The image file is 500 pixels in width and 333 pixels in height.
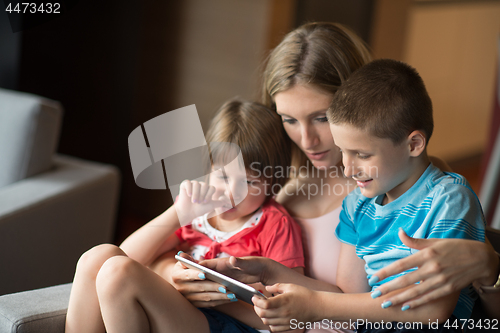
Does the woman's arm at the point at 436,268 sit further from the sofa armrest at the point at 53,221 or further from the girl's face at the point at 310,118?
the sofa armrest at the point at 53,221

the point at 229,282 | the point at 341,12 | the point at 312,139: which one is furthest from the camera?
the point at 341,12

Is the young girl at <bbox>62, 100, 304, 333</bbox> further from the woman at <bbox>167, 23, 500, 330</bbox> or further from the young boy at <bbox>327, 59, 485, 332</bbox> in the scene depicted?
the young boy at <bbox>327, 59, 485, 332</bbox>

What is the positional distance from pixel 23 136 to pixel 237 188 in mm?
803

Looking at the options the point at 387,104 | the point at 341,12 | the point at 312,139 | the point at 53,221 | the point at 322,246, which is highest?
the point at 341,12

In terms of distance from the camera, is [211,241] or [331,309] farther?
[211,241]

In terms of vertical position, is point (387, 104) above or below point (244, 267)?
above

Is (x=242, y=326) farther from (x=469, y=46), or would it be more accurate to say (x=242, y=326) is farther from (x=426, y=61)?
(x=469, y=46)

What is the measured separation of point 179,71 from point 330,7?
0.85m

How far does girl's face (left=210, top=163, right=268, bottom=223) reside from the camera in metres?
1.09

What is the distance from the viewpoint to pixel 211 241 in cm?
114

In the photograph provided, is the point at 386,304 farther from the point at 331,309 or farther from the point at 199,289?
the point at 199,289

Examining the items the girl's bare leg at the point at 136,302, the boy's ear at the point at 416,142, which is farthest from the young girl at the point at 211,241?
the boy's ear at the point at 416,142

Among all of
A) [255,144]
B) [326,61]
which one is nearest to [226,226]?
[255,144]

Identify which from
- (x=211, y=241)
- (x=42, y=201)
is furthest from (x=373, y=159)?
(x=42, y=201)
